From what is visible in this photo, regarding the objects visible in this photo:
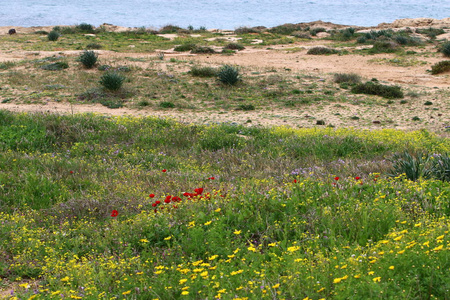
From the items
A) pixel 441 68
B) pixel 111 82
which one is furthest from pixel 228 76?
pixel 441 68

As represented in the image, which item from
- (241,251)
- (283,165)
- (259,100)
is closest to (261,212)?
(241,251)

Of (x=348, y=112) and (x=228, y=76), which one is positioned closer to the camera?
(x=348, y=112)

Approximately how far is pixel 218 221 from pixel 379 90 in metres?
13.3

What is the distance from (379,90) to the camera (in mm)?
15531

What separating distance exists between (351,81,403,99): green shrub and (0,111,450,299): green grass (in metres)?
6.36

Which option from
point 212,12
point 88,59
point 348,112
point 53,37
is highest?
point 212,12

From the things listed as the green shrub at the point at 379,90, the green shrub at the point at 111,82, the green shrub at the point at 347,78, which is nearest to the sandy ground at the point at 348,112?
the green shrub at the point at 379,90

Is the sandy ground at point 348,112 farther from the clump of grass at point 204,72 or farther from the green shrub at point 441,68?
the clump of grass at point 204,72

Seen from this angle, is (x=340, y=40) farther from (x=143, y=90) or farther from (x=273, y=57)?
(x=143, y=90)

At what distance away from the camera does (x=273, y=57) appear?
2511 cm

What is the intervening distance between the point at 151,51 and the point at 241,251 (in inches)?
972

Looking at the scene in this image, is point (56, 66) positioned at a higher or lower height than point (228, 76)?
higher

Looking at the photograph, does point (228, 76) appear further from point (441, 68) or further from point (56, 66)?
point (441, 68)

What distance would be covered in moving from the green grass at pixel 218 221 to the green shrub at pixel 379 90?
6357 mm
